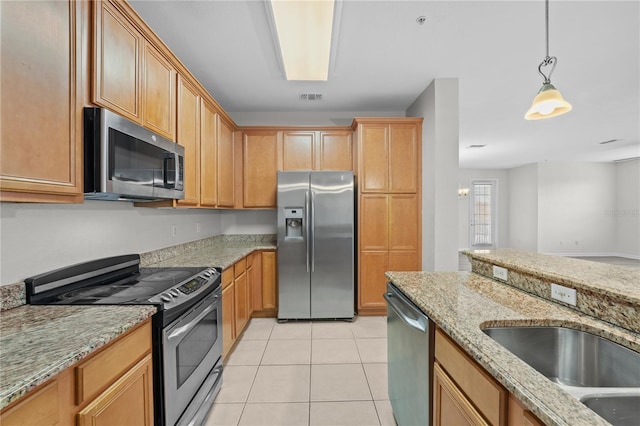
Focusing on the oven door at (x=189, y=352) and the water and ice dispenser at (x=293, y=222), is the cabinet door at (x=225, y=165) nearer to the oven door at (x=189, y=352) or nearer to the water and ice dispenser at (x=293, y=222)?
the water and ice dispenser at (x=293, y=222)

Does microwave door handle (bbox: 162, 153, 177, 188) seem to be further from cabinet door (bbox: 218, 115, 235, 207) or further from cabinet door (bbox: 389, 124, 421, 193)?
cabinet door (bbox: 389, 124, 421, 193)

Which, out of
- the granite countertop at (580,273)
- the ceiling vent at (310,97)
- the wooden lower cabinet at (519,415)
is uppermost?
the ceiling vent at (310,97)

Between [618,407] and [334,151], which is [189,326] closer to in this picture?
[618,407]

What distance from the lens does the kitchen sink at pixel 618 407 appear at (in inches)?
30.9

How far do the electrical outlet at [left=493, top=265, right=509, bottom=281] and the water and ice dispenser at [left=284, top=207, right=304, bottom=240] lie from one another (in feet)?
6.96

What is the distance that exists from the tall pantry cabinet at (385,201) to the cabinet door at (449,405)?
89.1 inches

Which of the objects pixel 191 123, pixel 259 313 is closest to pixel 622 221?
pixel 259 313

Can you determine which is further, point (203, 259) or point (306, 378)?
point (203, 259)

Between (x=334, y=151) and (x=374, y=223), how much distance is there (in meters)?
1.11

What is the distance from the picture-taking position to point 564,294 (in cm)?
120

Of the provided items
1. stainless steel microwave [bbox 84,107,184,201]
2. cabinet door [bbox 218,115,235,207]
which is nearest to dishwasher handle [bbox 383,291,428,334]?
stainless steel microwave [bbox 84,107,184,201]

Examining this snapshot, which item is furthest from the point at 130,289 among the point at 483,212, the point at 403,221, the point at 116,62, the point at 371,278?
the point at 483,212

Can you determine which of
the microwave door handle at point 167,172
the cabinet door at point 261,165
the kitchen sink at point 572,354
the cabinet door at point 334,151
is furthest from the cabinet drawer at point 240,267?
the kitchen sink at point 572,354

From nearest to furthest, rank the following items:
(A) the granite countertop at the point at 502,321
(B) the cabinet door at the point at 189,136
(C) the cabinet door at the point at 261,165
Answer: (A) the granite countertop at the point at 502,321 < (B) the cabinet door at the point at 189,136 < (C) the cabinet door at the point at 261,165
